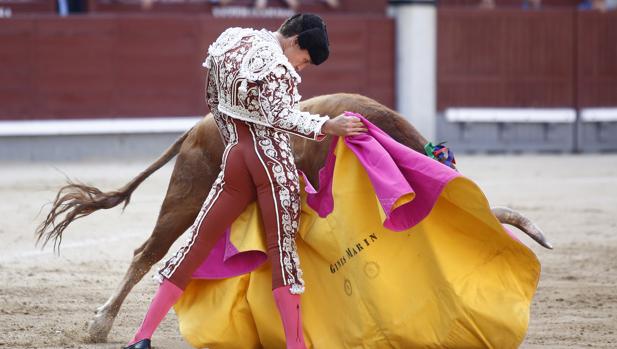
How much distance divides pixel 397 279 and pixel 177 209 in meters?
0.84

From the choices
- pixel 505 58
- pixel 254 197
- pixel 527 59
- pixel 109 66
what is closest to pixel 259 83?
pixel 254 197

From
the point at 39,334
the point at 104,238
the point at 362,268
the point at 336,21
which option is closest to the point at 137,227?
the point at 104,238

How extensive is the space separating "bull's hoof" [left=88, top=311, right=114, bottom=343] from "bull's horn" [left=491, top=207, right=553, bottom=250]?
4.38ft

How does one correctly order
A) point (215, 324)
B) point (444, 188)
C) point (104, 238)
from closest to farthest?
point (444, 188) → point (215, 324) → point (104, 238)

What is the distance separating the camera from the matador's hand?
314 centimetres

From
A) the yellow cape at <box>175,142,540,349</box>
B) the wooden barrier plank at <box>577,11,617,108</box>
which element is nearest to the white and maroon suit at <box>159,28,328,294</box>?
the yellow cape at <box>175,142,540,349</box>

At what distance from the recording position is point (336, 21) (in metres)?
11.6

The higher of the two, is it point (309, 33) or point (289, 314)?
point (309, 33)

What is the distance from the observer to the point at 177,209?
3.83 meters

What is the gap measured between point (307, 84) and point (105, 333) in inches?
306

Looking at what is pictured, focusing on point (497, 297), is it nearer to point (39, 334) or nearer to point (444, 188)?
point (444, 188)

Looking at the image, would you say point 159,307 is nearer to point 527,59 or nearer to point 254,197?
point 254,197

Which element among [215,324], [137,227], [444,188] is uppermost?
[444,188]

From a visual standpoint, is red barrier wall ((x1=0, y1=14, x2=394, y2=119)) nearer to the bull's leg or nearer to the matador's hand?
the bull's leg
